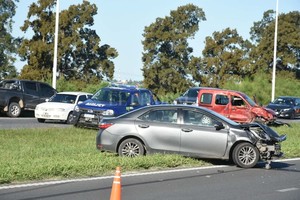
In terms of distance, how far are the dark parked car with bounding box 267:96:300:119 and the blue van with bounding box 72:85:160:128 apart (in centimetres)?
1721

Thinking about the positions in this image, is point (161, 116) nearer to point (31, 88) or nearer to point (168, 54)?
point (31, 88)

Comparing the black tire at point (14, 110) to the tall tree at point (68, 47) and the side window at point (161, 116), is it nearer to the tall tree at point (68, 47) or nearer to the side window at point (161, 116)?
the side window at point (161, 116)

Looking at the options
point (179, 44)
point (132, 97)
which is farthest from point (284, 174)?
point (179, 44)

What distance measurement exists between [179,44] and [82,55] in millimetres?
10870

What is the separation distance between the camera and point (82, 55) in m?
51.6

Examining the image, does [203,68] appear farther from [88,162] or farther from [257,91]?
[88,162]

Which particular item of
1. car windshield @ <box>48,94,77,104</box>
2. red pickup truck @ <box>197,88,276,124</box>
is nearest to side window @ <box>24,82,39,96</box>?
car windshield @ <box>48,94,77,104</box>

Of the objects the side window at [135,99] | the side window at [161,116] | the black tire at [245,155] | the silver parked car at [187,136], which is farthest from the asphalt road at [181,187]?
the side window at [135,99]

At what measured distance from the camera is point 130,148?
42.4 ft

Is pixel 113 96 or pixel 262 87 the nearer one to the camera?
pixel 113 96

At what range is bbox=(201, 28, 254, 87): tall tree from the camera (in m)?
57.2

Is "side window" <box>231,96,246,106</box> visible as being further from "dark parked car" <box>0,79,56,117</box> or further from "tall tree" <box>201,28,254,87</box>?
"tall tree" <box>201,28,254,87</box>

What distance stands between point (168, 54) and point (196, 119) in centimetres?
4452

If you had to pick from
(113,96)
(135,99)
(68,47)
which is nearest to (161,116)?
(135,99)
